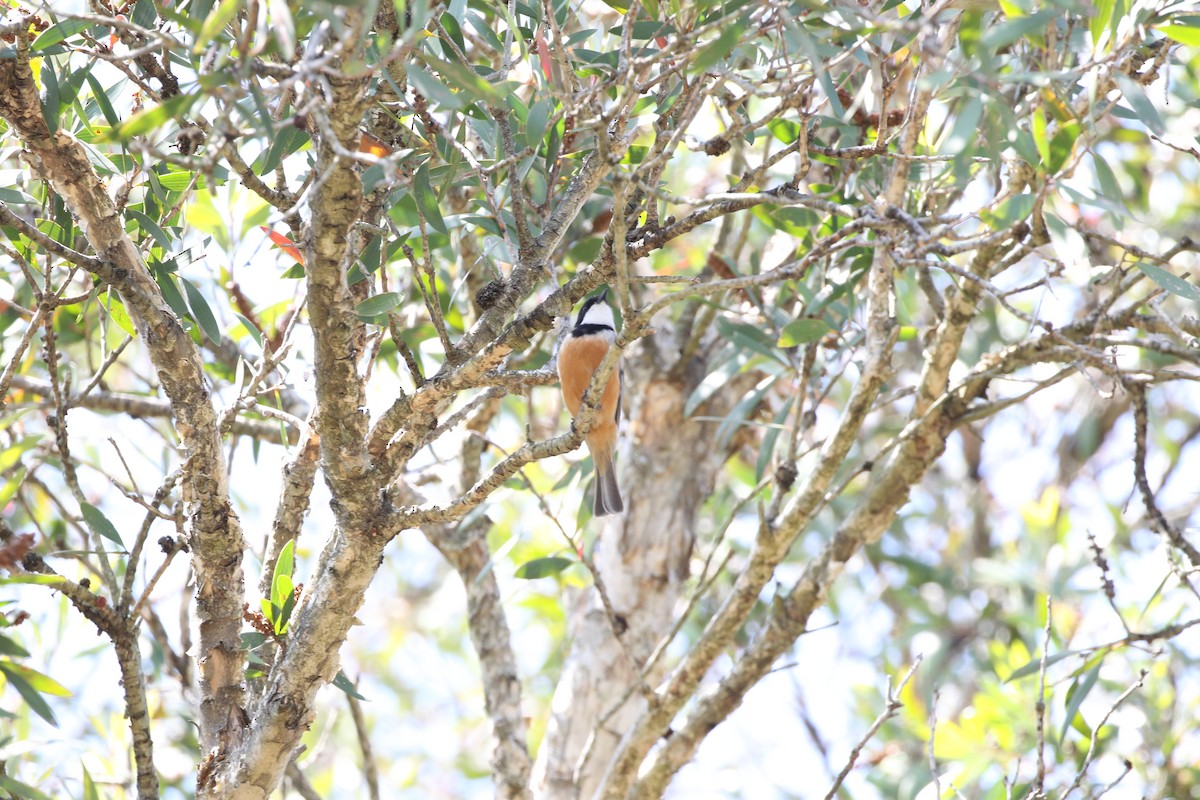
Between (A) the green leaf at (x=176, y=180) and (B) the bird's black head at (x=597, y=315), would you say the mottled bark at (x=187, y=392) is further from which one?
(B) the bird's black head at (x=597, y=315)

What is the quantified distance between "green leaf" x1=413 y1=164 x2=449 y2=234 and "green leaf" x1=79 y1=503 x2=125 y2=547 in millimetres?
991

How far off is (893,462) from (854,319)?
1.47 ft

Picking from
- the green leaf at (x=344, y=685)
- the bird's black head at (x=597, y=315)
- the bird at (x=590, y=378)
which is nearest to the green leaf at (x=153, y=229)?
the green leaf at (x=344, y=685)

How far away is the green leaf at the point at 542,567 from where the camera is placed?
3.18 meters

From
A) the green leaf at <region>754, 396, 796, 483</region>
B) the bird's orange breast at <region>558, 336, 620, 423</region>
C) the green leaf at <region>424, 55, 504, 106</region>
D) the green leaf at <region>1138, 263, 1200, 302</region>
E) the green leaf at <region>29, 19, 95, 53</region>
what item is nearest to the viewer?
the green leaf at <region>424, 55, 504, 106</region>

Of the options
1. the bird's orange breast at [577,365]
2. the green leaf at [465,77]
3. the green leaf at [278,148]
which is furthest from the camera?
the bird's orange breast at [577,365]

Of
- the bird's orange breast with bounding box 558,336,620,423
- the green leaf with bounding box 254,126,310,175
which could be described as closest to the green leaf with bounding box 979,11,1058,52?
the green leaf with bounding box 254,126,310,175

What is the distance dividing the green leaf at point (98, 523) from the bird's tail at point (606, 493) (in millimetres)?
1650

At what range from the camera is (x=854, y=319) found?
3.00 metres

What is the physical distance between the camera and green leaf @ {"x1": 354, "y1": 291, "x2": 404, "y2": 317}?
6.12 ft

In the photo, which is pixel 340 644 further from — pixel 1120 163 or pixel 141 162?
pixel 1120 163

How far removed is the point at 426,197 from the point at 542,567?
57.0 inches

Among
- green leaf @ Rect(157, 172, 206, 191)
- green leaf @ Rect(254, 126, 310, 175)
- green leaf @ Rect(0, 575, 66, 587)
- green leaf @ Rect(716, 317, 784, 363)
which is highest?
green leaf @ Rect(716, 317, 784, 363)

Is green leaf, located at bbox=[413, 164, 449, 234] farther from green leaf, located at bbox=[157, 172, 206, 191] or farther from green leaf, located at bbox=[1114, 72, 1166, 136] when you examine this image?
green leaf, located at bbox=[1114, 72, 1166, 136]
